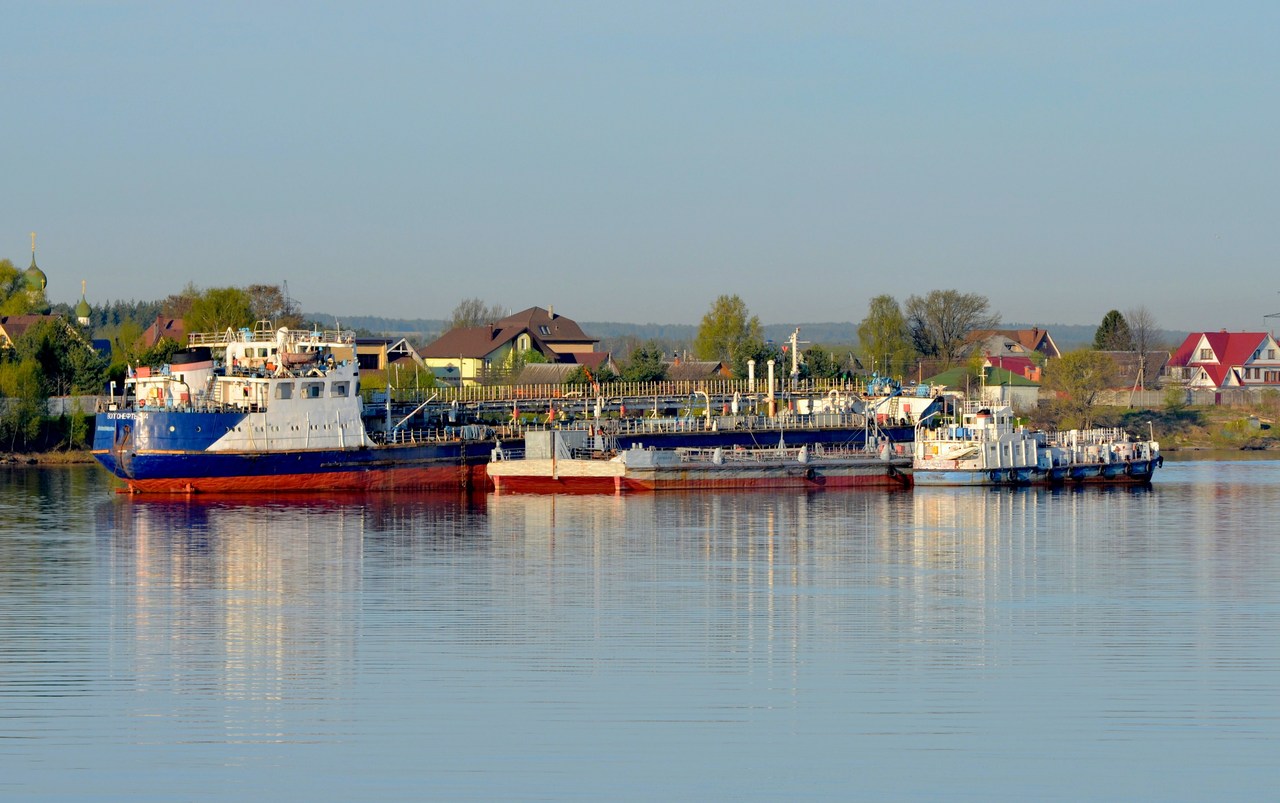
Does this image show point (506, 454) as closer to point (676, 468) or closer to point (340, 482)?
point (340, 482)

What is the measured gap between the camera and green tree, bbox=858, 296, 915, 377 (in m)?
141

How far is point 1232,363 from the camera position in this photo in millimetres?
140750

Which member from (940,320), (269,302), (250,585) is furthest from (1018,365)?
(250,585)

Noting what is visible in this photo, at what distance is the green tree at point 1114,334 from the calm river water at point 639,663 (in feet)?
322

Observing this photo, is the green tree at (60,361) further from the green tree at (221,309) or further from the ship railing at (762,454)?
the ship railing at (762,454)

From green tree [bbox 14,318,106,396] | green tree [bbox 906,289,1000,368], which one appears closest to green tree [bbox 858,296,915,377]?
green tree [bbox 906,289,1000,368]

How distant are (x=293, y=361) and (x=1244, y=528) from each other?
33689 millimetres

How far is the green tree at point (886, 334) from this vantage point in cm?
14125

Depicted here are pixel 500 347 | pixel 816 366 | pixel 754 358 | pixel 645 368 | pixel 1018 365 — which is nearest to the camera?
pixel 816 366

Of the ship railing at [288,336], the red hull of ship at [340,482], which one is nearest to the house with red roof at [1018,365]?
the red hull of ship at [340,482]

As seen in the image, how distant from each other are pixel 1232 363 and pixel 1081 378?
30965 millimetres

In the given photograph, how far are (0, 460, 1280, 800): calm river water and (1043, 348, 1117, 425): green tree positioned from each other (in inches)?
2604

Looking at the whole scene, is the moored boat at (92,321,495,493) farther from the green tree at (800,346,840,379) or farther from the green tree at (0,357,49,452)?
the green tree at (800,346,840,379)

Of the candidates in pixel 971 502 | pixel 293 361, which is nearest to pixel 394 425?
pixel 293 361
